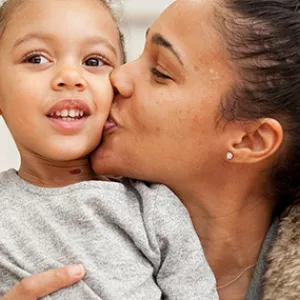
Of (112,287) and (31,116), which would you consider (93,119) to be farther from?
(112,287)

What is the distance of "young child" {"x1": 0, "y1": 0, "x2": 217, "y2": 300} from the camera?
3.98 feet

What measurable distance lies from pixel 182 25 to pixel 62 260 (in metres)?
0.52

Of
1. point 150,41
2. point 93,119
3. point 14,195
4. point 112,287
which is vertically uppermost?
point 150,41

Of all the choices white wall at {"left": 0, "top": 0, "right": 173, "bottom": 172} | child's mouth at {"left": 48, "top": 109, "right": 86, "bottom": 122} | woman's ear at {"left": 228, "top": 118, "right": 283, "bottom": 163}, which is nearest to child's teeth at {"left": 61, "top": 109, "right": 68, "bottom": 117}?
child's mouth at {"left": 48, "top": 109, "right": 86, "bottom": 122}

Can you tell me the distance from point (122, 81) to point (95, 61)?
82 millimetres

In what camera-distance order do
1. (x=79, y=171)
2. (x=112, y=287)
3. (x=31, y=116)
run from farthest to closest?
1. (x=79, y=171)
2. (x=31, y=116)
3. (x=112, y=287)

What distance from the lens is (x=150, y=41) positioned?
1340 mm

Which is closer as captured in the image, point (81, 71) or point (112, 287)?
point (112, 287)

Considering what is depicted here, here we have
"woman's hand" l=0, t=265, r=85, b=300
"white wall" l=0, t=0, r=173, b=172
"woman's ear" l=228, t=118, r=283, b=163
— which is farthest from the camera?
"white wall" l=0, t=0, r=173, b=172

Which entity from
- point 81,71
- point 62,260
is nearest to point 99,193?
point 62,260

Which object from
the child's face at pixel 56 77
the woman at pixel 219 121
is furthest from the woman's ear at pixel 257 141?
the child's face at pixel 56 77

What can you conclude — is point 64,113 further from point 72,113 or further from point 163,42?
point 163,42

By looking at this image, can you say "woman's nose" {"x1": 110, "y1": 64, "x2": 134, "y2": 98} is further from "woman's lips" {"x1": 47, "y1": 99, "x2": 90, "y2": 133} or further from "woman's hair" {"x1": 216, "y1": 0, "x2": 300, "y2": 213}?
"woman's hair" {"x1": 216, "y1": 0, "x2": 300, "y2": 213}

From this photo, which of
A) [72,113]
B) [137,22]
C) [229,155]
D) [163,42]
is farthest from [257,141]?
[137,22]
